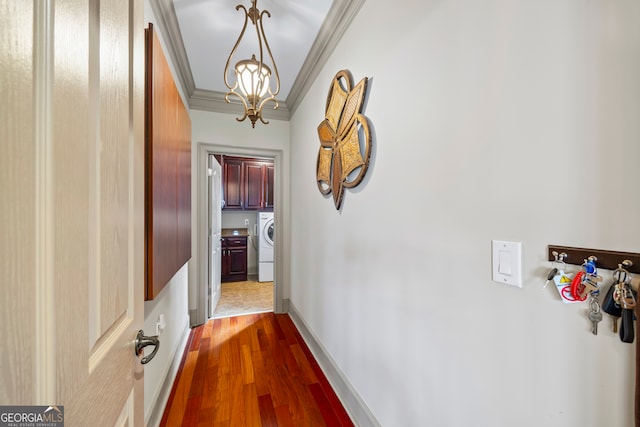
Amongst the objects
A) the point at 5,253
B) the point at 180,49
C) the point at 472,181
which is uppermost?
the point at 180,49

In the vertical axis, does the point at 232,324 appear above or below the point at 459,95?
below

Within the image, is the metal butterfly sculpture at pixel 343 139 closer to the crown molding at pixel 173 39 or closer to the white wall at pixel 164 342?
the crown molding at pixel 173 39

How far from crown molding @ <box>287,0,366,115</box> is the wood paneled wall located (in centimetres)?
115

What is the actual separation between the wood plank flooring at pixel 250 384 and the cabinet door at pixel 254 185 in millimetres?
2451

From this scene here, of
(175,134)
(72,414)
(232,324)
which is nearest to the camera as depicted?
(72,414)

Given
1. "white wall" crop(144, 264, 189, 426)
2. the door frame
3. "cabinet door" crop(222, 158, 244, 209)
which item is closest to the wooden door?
"white wall" crop(144, 264, 189, 426)

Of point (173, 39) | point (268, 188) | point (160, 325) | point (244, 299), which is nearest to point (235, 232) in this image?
point (268, 188)

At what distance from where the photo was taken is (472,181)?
0.84 meters

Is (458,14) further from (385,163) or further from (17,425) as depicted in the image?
(17,425)

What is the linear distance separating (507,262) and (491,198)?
196 mm

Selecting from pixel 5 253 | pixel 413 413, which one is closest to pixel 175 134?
pixel 5 253

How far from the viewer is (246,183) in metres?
4.66

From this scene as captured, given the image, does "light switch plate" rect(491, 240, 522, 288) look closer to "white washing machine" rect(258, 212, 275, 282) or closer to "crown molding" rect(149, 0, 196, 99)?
"crown molding" rect(149, 0, 196, 99)

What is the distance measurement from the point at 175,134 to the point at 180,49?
108 centimetres
